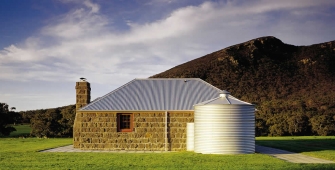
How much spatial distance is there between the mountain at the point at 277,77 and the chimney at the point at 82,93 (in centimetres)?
2363

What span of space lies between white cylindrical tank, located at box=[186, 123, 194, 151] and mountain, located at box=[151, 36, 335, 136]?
22945mm

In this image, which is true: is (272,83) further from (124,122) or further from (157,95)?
(124,122)

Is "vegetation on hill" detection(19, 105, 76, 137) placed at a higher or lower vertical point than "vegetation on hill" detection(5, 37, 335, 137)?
lower

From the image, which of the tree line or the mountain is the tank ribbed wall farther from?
the mountain

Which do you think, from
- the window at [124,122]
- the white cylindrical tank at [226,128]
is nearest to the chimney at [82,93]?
the window at [124,122]

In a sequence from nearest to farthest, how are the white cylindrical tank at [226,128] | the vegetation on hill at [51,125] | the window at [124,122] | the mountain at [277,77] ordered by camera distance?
the white cylindrical tank at [226,128], the window at [124,122], the vegetation on hill at [51,125], the mountain at [277,77]

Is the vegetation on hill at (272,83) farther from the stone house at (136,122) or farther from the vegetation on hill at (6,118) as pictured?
the stone house at (136,122)

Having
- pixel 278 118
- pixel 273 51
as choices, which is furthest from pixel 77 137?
pixel 273 51

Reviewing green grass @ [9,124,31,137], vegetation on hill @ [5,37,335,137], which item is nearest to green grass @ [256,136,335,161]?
vegetation on hill @ [5,37,335,137]

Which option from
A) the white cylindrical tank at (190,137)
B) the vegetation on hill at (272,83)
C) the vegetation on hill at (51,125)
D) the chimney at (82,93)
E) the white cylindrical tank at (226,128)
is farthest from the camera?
the vegetation on hill at (272,83)

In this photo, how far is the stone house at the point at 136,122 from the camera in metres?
23.5

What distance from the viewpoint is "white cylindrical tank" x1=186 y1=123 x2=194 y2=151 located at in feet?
74.7

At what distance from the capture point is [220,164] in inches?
643

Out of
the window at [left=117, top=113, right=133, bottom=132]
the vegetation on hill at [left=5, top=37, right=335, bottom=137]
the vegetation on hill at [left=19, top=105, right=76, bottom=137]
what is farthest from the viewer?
the vegetation on hill at [left=5, top=37, right=335, bottom=137]
